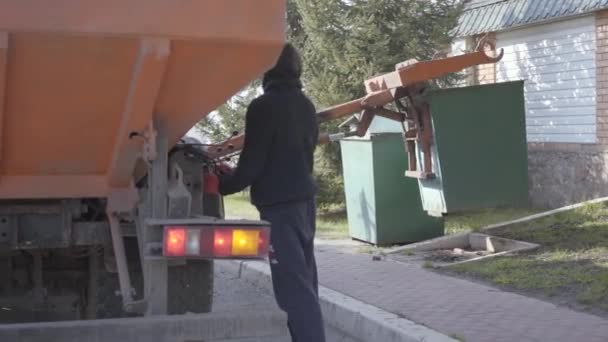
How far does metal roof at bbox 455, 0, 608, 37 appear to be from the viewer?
10.8 m

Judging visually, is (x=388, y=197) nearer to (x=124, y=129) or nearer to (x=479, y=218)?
(x=479, y=218)

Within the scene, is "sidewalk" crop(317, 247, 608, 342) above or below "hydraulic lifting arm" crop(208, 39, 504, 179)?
below

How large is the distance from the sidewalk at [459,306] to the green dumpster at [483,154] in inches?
30.6

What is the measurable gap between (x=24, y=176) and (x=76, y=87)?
779 mm

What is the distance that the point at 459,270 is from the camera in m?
7.58

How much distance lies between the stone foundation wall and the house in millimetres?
12

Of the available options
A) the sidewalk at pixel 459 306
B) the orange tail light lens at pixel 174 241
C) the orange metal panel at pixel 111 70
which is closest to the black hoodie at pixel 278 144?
the orange metal panel at pixel 111 70

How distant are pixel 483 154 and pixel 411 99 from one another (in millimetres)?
996

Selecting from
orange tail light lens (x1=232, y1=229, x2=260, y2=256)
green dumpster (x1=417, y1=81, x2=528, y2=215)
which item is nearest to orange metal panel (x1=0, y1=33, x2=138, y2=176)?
orange tail light lens (x1=232, y1=229, x2=260, y2=256)

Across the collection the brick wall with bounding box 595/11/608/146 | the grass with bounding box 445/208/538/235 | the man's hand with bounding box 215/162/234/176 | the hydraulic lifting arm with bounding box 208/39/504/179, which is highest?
the brick wall with bounding box 595/11/608/146

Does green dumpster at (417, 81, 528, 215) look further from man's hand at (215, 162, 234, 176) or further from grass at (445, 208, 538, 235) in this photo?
man's hand at (215, 162, 234, 176)

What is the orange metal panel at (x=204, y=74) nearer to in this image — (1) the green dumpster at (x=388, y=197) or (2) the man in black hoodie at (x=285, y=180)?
(2) the man in black hoodie at (x=285, y=180)

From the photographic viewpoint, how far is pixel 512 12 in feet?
39.8

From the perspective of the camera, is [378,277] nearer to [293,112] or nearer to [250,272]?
[250,272]
